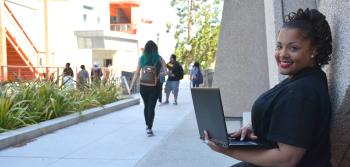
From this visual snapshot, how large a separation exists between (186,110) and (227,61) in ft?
10.4

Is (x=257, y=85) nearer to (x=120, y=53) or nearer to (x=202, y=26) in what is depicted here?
(x=202, y=26)

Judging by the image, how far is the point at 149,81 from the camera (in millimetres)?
8023

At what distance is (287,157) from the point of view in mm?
1848

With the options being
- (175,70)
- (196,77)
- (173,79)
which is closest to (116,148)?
(173,79)

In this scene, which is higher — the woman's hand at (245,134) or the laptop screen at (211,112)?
the laptop screen at (211,112)

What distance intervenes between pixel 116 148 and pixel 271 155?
5.29 metres

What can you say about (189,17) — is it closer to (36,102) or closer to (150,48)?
(36,102)

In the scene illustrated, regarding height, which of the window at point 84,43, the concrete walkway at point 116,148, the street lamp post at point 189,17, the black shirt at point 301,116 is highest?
the street lamp post at point 189,17

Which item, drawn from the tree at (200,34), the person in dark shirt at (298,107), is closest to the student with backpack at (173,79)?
the person in dark shirt at (298,107)

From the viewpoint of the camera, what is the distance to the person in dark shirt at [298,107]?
1.82m

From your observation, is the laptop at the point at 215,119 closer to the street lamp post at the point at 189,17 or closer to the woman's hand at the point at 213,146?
the woman's hand at the point at 213,146

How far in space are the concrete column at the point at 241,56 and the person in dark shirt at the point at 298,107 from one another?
7509mm

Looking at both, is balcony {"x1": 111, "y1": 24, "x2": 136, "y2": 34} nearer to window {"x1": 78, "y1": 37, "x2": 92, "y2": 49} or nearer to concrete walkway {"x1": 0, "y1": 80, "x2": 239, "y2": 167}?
window {"x1": 78, "y1": 37, "x2": 92, "y2": 49}

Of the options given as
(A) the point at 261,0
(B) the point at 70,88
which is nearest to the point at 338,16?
(A) the point at 261,0
